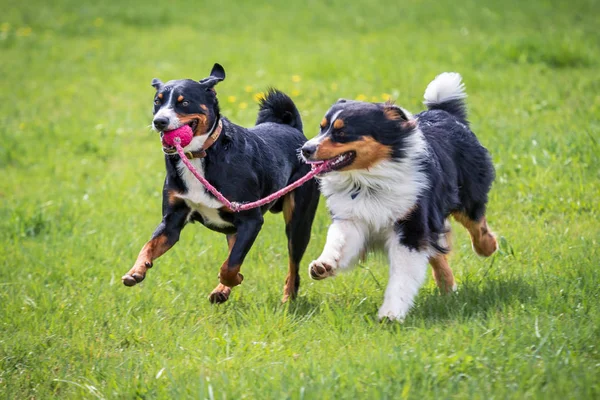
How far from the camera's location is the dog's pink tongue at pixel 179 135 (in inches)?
198

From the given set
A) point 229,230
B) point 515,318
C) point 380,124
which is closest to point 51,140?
point 229,230

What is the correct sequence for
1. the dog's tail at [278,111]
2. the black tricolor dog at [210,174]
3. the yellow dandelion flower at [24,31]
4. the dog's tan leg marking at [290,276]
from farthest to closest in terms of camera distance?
the yellow dandelion flower at [24,31] → the dog's tail at [278,111] → the dog's tan leg marking at [290,276] → the black tricolor dog at [210,174]

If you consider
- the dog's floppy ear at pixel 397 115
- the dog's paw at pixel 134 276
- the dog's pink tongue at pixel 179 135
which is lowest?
the dog's paw at pixel 134 276

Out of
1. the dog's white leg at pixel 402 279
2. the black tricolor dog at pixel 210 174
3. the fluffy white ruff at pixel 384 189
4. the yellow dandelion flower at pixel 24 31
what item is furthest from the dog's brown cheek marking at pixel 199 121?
the yellow dandelion flower at pixel 24 31

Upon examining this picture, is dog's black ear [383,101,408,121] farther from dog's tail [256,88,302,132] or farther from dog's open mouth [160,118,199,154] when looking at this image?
dog's tail [256,88,302,132]

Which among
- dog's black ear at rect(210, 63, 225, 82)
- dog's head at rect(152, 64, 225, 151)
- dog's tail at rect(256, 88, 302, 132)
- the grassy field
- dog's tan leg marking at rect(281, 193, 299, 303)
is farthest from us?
dog's tail at rect(256, 88, 302, 132)

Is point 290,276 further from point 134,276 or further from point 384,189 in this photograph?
point 134,276

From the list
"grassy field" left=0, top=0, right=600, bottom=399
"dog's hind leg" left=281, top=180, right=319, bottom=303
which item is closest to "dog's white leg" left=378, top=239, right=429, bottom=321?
"grassy field" left=0, top=0, right=600, bottom=399

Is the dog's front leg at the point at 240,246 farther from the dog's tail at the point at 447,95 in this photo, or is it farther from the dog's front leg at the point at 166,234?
the dog's tail at the point at 447,95

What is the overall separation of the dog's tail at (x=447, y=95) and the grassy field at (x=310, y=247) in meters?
1.14

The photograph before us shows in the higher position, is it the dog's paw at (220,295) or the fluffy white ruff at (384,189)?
the fluffy white ruff at (384,189)

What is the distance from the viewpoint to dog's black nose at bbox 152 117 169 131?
4.91 metres

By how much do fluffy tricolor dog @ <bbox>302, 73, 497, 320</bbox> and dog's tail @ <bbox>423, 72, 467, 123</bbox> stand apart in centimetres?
65

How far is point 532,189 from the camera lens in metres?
7.25
